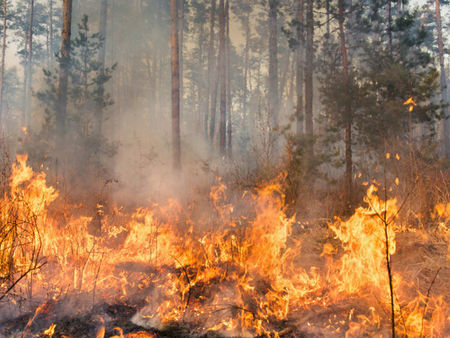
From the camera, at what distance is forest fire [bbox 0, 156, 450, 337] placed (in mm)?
2783

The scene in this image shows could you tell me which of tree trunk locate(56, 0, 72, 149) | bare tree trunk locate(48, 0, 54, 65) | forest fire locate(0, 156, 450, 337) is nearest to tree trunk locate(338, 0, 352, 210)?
forest fire locate(0, 156, 450, 337)

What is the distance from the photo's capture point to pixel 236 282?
3627 millimetres

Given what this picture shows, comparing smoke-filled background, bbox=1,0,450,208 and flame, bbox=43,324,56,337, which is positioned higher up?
smoke-filled background, bbox=1,0,450,208

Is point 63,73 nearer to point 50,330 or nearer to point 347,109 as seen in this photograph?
point 347,109

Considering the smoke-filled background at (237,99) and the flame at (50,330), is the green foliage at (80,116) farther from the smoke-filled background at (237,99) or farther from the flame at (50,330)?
the flame at (50,330)

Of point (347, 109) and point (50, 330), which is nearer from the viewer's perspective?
point (50, 330)

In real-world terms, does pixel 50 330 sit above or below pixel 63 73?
below

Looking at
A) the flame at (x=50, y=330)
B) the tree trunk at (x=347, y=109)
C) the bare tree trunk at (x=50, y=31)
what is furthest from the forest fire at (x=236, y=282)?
the bare tree trunk at (x=50, y=31)

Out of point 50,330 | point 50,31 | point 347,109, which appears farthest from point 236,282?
point 50,31

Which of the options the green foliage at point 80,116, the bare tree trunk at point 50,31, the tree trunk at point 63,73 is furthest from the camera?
the bare tree trunk at point 50,31

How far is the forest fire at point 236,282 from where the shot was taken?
9.13ft

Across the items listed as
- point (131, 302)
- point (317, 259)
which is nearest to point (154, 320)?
point (131, 302)

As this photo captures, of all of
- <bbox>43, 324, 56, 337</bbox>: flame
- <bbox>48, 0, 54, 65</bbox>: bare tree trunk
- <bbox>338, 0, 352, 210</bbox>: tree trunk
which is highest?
<bbox>48, 0, 54, 65</bbox>: bare tree trunk

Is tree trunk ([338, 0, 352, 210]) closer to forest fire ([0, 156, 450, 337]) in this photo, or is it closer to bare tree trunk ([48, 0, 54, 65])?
forest fire ([0, 156, 450, 337])
